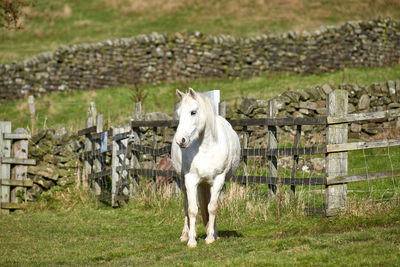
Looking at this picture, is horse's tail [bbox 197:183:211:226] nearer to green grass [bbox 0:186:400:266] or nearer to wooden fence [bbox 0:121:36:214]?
green grass [bbox 0:186:400:266]

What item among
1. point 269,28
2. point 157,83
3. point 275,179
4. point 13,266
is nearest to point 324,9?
point 269,28

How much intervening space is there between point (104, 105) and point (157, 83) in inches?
140

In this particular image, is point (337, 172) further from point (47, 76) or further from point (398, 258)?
point (47, 76)

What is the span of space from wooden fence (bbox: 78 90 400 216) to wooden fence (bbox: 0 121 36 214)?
1.45m

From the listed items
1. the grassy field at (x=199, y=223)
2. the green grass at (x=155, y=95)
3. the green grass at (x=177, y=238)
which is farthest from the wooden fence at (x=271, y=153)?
→ the green grass at (x=155, y=95)

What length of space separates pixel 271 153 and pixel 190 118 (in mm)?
3264

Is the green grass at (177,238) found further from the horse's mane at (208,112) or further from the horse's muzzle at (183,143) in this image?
the horse's mane at (208,112)

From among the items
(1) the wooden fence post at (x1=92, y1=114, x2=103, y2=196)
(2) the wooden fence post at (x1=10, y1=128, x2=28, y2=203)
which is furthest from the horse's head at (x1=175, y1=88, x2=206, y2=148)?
(2) the wooden fence post at (x1=10, y1=128, x2=28, y2=203)

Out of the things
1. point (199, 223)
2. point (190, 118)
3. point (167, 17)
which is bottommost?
point (199, 223)

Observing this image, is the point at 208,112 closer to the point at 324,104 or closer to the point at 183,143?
the point at 183,143

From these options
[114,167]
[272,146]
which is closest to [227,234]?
[272,146]

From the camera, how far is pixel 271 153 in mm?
11680

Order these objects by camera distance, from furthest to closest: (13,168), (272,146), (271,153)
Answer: (13,168)
(272,146)
(271,153)

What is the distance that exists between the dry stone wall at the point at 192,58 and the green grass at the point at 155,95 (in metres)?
0.73
